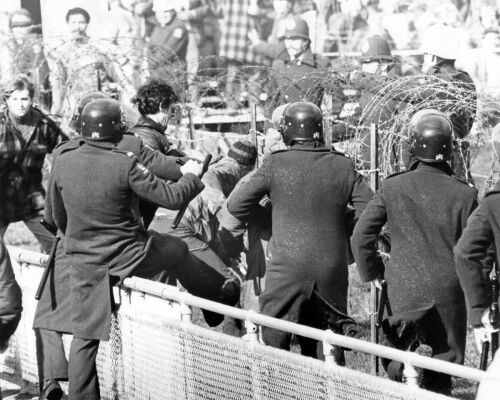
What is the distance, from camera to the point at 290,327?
6504 mm

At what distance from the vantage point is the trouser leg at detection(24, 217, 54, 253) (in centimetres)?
1127

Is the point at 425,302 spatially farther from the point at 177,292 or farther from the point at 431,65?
the point at 431,65

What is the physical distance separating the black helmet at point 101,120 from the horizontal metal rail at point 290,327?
925 millimetres

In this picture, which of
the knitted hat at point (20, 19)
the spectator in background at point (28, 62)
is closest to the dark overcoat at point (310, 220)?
the spectator in background at point (28, 62)

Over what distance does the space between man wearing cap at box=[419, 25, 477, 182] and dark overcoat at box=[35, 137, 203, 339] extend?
2365 millimetres

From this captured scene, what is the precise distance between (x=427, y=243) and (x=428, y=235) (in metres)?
0.05

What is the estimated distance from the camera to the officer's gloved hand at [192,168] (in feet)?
26.8

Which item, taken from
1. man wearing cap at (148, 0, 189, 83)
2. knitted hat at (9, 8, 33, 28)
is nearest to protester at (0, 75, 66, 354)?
knitted hat at (9, 8, 33, 28)

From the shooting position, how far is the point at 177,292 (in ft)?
24.2

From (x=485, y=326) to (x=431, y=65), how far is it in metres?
4.94

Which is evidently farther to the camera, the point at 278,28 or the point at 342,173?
the point at 278,28

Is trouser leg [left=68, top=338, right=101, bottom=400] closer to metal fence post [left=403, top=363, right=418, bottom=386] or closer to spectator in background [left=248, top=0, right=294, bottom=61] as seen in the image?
metal fence post [left=403, top=363, right=418, bottom=386]

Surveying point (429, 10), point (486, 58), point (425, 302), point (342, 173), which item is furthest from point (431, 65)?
point (429, 10)

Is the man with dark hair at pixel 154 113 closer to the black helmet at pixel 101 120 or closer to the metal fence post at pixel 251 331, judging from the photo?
the black helmet at pixel 101 120
